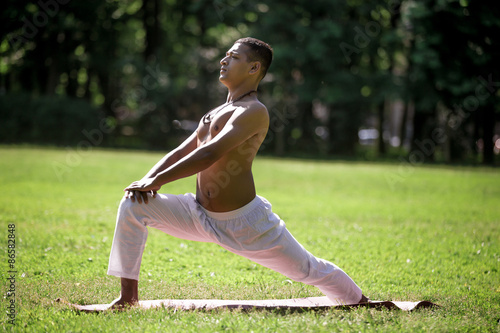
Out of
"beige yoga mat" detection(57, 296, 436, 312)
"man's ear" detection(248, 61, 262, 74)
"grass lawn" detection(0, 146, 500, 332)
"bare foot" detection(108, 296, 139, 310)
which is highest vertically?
"man's ear" detection(248, 61, 262, 74)

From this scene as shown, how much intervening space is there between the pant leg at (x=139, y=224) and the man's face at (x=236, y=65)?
1063 mm

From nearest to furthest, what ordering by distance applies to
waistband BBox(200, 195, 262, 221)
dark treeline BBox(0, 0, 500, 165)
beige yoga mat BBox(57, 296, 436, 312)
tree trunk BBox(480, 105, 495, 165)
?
waistband BBox(200, 195, 262, 221) < beige yoga mat BBox(57, 296, 436, 312) < dark treeline BBox(0, 0, 500, 165) < tree trunk BBox(480, 105, 495, 165)

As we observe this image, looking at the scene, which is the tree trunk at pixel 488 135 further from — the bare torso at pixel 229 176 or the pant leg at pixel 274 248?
the bare torso at pixel 229 176

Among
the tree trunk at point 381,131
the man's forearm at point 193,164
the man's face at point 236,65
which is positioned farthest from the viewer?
the tree trunk at point 381,131

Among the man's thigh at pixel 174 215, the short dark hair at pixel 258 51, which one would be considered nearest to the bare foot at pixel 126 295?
the man's thigh at pixel 174 215

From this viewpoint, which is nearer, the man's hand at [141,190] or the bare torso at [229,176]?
the man's hand at [141,190]

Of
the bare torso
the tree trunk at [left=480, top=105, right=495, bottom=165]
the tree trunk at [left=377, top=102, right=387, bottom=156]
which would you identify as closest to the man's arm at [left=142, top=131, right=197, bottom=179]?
the bare torso

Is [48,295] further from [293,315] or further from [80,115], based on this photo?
[80,115]

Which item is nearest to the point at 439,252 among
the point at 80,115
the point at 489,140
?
the point at 489,140

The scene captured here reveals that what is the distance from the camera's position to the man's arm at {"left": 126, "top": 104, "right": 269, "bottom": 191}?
3.97 m

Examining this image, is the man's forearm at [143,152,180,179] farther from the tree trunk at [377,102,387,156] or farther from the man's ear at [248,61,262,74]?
the tree trunk at [377,102,387,156]

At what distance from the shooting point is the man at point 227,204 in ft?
13.4

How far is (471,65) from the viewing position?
2511 cm

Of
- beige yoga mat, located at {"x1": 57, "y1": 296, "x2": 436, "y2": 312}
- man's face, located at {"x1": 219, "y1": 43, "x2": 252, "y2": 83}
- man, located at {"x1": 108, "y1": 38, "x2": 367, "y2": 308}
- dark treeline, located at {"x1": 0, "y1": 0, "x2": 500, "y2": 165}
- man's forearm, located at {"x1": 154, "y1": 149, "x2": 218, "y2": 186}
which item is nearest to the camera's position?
man's forearm, located at {"x1": 154, "y1": 149, "x2": 218, "y2": 186}
